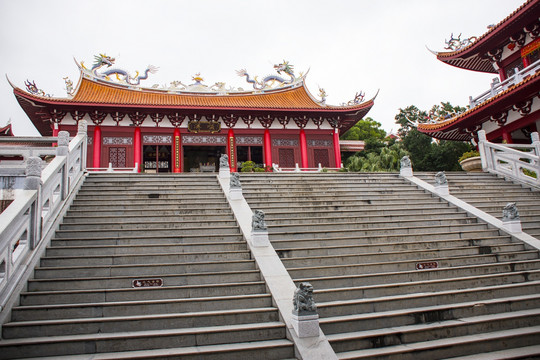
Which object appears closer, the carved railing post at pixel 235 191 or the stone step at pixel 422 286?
the stone step at pixel 422 286

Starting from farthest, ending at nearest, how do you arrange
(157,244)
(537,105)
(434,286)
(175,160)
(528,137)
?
(175,160) < (528,137) < (537,105) < (157,244) < (434,286)

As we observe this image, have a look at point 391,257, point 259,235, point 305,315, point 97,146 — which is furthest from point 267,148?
point 305,315

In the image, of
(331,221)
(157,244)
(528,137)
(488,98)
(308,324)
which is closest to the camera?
(308,324)

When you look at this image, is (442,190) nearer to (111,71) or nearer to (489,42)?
(489,42)

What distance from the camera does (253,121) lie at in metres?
19.4

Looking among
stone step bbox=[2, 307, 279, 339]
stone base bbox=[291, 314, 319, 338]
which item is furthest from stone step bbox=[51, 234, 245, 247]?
stone base bbox=[291, 314, 319, 338]

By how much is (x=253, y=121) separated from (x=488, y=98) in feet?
35.0

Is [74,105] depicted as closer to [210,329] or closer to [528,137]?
[210,329]

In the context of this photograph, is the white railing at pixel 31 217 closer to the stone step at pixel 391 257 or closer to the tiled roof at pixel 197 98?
the stone step at pixel 391 257

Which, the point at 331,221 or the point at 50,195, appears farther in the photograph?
the point at 331,221

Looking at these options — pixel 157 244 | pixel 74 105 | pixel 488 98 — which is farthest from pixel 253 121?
pixel 157 244

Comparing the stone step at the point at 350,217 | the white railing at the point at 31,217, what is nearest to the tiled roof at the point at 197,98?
the white railing at the point at 31,217

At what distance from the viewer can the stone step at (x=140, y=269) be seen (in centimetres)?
580

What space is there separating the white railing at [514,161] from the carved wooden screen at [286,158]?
8.97m
